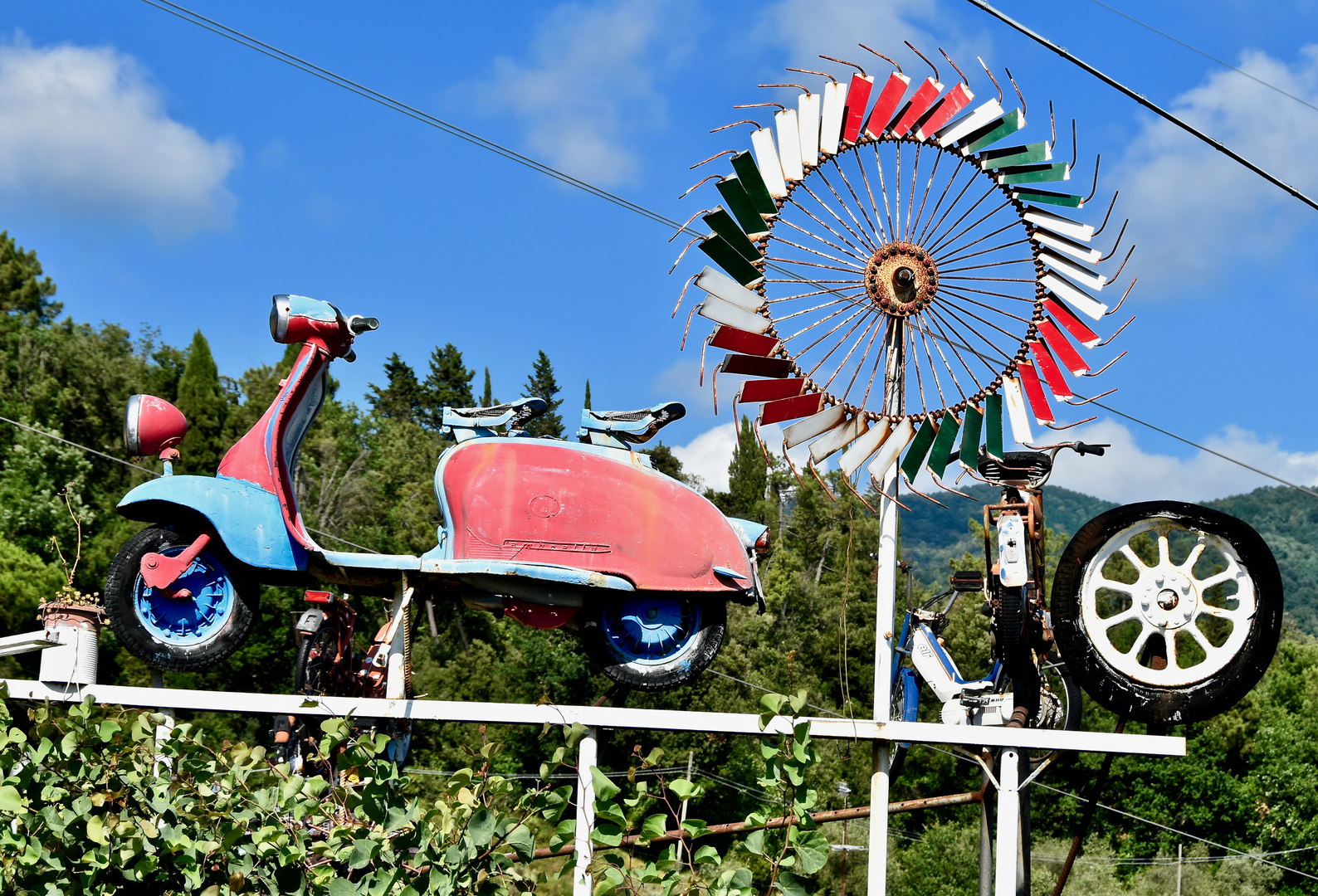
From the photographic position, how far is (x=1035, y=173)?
7902 millimetres

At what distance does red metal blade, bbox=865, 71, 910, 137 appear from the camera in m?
8.02

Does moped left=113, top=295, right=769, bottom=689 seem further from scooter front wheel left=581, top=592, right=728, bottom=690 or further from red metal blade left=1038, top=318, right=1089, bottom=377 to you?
red metal blade left=1038, top=318, right=1089, bottom=377

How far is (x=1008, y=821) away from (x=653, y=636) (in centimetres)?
263

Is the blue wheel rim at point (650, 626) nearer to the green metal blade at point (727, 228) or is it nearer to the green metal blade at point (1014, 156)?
the green metal blade at point (727, 228)

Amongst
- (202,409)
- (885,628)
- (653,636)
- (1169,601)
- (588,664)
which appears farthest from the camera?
(202,409)

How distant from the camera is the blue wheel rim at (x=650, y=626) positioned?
334 inches

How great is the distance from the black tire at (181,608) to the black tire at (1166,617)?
207 inches

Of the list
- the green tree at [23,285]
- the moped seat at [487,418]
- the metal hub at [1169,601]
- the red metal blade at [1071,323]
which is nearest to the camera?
Answer: the metal hub at [1169,601]

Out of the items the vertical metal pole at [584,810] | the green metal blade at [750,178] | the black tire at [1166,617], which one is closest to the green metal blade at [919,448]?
the black tire at [1166,617]

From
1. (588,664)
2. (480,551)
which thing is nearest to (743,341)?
(480,551)

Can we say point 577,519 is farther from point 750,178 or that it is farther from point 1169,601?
point 1169,601

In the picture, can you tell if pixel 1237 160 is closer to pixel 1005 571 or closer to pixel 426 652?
pixel 1005 571

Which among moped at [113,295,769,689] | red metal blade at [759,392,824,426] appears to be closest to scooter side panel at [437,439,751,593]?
moped at [113,295,769,689]

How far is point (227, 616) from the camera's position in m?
8.39
